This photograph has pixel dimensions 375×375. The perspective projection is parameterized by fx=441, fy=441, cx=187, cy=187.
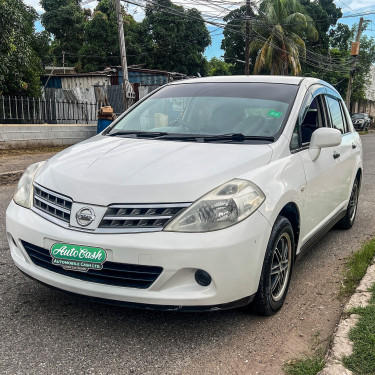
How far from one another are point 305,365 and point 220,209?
3.23ft

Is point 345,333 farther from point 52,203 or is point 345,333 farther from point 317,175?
→ point 52,203

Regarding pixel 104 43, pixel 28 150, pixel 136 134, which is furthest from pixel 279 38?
pixel 136 134

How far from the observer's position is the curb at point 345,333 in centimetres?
234

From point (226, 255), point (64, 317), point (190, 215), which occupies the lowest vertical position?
point (64, 317)

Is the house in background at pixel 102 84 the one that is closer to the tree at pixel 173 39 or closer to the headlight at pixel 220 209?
the headlight at pixel 220 209

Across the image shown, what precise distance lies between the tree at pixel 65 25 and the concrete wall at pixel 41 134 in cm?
3015

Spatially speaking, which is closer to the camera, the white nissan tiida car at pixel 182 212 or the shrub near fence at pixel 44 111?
the white nissan tiida car at pixel 182 212

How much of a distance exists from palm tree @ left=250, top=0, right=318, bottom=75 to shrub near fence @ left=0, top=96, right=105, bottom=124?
60.8 feet

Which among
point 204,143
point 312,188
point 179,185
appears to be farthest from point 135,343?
point 312,188

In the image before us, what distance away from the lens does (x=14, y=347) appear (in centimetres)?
259

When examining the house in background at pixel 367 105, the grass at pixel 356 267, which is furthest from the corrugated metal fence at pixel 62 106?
the house in background at pixel 367 105

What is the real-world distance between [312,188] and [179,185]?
1372mm

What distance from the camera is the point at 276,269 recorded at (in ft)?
9.91

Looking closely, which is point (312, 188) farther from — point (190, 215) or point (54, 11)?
point (54, 11)
